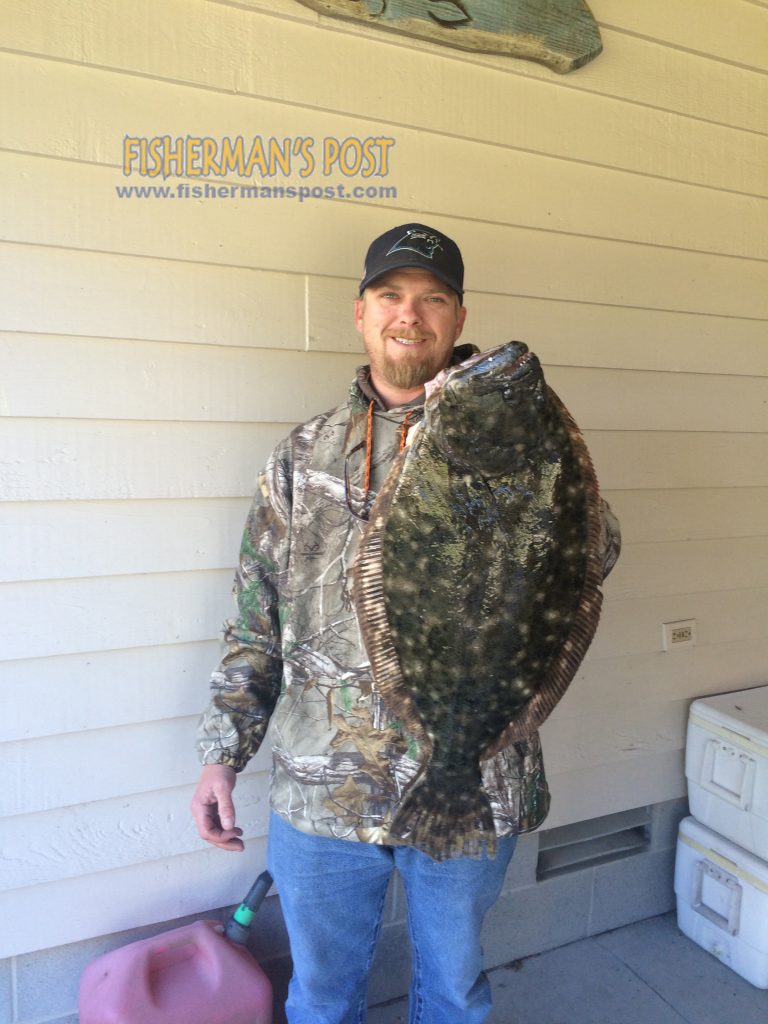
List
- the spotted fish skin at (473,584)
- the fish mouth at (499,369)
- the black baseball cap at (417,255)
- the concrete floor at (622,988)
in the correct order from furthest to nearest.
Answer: the concrete floor at (622,988) < the black baseball cap at (417,255) < the spotted fish skin at (473,584) < the fish mouth at (499,369)

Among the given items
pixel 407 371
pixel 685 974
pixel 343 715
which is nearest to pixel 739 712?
pixel 685 974

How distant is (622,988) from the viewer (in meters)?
2.76

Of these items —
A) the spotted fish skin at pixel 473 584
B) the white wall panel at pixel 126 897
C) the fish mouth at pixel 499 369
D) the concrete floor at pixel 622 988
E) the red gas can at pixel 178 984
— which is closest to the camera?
the fish mouth at pixel 499 369

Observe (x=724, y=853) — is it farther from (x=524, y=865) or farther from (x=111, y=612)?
(x=111, y=612)

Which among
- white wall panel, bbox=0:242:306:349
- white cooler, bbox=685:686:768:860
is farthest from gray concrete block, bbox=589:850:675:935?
white wall panel, bbox=0:242:306:349

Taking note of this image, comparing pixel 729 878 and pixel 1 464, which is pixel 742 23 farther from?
pixel 729 878

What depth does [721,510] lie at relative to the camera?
2986 millimetres

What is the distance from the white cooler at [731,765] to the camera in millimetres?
2756

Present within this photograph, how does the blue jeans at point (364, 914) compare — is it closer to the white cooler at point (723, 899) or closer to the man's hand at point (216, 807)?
the man's hand at point (216, 807)

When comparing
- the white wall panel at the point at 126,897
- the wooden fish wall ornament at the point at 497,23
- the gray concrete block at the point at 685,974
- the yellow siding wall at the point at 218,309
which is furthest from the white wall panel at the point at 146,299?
the gray concrete block at the point at 685,974

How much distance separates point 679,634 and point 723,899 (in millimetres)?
1039

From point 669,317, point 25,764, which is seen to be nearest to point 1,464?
point 25,764

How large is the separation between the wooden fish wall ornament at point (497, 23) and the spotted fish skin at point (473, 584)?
1.45m

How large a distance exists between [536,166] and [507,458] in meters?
1.54
